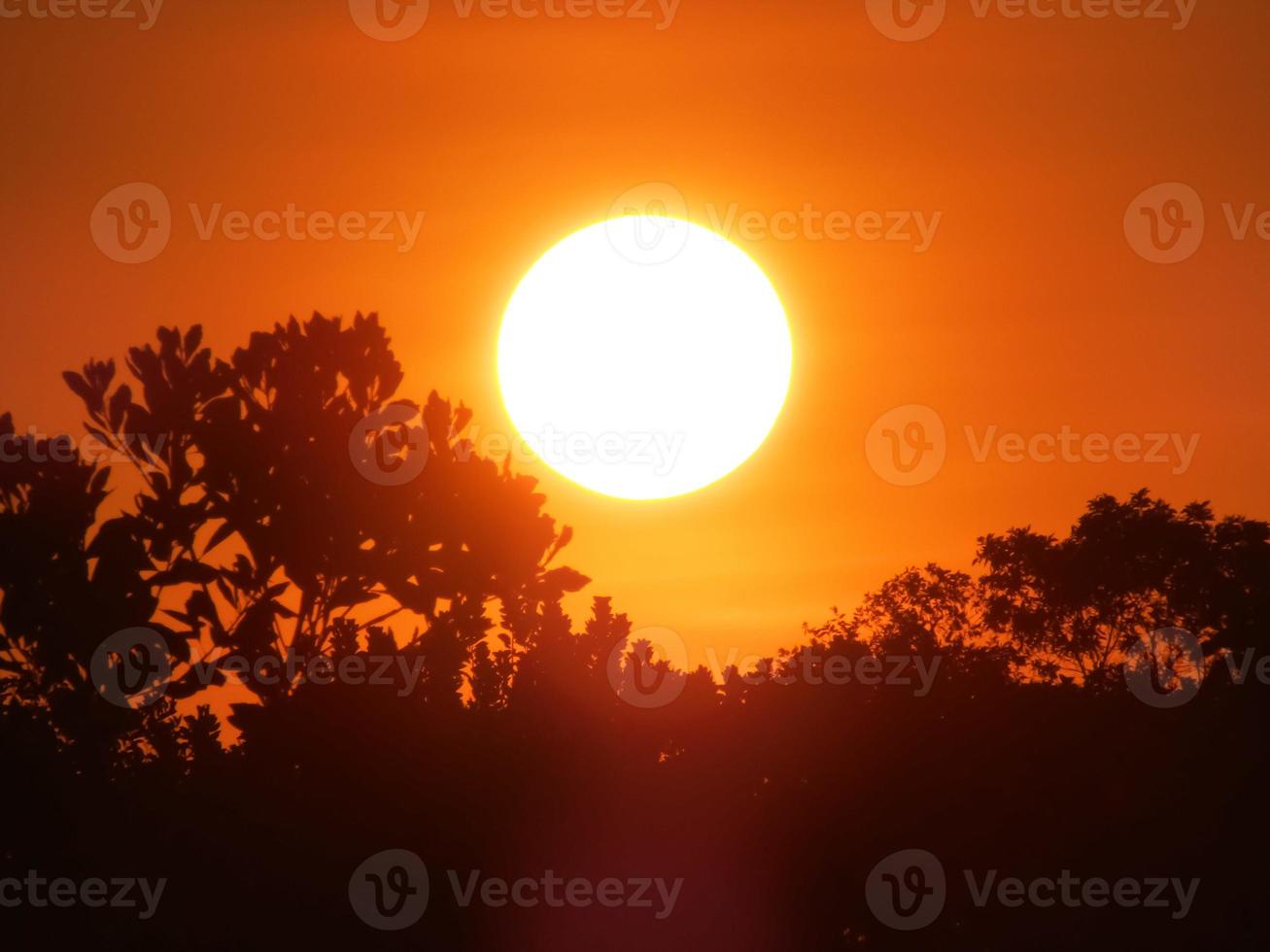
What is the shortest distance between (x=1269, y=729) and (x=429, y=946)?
1293cm

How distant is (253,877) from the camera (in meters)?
17.3

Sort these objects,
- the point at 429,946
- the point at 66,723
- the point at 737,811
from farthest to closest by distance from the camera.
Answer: the point at 66,723
the point at 737,811
the point at 429,946

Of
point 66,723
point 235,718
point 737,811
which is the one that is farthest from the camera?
point 66,723

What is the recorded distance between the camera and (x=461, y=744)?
18.4m

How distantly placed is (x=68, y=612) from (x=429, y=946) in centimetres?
1128

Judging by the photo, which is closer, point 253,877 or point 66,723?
point 253,877

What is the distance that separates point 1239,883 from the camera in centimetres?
1972

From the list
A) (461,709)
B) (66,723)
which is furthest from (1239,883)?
(66,723)

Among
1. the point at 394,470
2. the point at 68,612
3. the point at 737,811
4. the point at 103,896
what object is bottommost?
the point at 103,896

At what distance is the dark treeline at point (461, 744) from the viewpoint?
17.8 metres

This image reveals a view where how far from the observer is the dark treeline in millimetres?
17781

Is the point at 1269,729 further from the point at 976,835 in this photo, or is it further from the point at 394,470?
the point at 394,470

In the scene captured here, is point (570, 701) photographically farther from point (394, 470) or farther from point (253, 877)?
point (394, 470)

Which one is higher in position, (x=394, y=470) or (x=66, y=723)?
(x=394, y=470)
